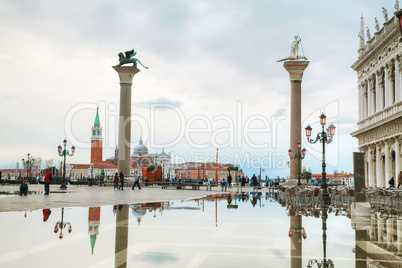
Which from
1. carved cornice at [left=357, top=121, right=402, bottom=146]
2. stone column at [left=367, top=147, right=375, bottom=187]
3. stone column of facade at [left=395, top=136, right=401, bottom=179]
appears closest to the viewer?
stone column of facade at [left=395, top=136, right=401, bottom=179]

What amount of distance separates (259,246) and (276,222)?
442cm

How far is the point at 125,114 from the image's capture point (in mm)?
45062

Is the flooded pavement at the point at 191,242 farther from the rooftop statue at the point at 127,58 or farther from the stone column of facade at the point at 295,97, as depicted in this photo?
the rooftop statue at the point at 127,58

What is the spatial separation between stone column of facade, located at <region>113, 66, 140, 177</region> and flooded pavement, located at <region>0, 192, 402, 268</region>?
3198 centimetres

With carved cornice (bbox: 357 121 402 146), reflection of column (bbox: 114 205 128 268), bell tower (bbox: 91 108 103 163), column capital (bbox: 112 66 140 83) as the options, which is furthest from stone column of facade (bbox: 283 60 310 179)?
bell tower (bbox: 91 108 103 163)

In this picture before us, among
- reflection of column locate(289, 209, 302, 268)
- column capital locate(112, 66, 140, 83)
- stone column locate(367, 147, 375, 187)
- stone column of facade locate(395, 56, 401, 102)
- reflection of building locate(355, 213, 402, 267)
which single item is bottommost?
reflection of building locate(355, 213, 402, 267)

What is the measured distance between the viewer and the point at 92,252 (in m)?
7.38

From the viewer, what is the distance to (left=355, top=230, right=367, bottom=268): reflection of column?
22.3ft

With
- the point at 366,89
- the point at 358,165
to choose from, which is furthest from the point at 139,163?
the point at 358,165

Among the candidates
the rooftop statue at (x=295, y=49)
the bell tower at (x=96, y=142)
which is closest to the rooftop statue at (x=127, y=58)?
the rooftop statue at (x=295, y=49)

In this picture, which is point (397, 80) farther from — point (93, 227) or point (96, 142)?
point (96, 142)

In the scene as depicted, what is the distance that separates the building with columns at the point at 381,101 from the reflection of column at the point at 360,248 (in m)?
29.5

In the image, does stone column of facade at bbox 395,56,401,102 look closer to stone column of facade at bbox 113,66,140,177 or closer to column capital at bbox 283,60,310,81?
column capital at bbox 283,60,310,81

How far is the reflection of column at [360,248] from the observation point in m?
6.80
